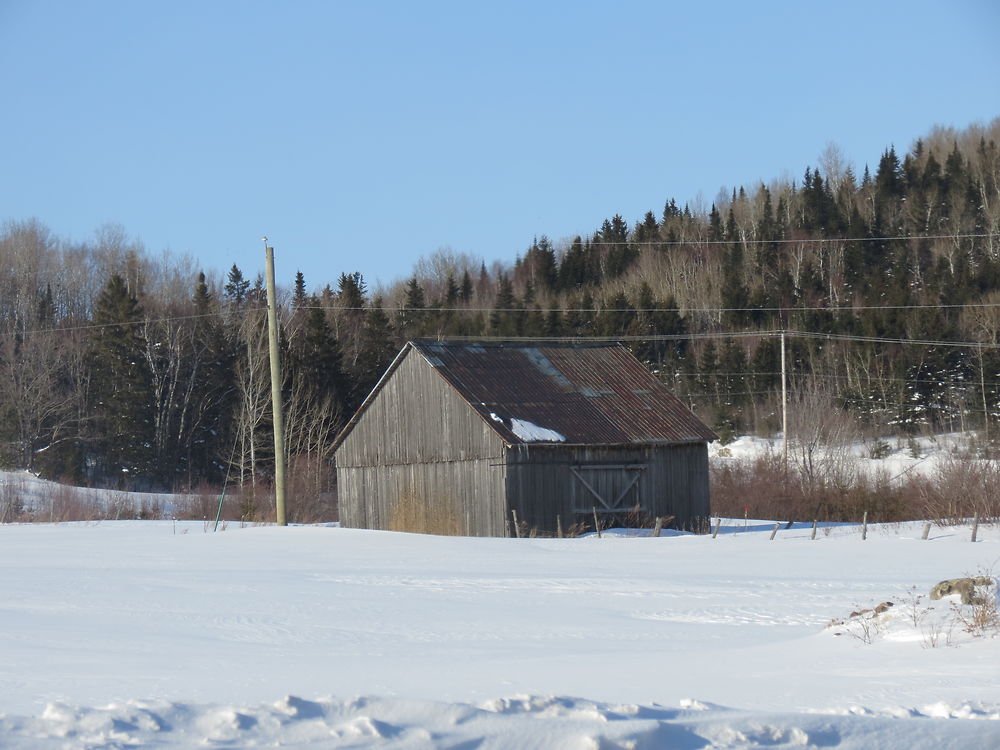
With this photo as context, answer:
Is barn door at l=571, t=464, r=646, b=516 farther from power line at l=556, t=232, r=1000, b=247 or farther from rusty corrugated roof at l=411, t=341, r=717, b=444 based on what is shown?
power line at l=556, t=232, r=1000, b=247

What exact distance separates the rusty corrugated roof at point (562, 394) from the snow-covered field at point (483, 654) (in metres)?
10.7

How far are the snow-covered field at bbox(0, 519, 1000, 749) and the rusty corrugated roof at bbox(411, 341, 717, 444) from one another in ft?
35.1

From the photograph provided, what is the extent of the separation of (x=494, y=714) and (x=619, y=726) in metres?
0.75

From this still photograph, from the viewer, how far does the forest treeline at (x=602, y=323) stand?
6128cm

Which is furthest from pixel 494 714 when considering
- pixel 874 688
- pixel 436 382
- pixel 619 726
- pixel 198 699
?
pixel 436 382

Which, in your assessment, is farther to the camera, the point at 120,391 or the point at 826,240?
the point at 826,240

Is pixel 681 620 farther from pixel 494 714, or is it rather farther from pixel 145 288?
pixel 145 288

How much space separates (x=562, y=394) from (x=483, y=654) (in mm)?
23277

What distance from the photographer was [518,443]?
2994 centimetres

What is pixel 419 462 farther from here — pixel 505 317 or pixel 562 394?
pixel 505 317

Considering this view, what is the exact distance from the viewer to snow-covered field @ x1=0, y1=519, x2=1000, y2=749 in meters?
6.69

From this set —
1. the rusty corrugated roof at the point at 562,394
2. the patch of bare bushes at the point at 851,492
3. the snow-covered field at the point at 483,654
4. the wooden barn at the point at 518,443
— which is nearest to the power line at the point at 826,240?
the patch of bare bushes at the point at 851,492

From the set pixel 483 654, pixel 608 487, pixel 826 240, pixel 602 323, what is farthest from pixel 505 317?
pixel 483 654

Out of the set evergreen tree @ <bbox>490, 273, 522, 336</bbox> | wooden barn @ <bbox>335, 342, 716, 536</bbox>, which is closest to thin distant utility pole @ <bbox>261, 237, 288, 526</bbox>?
wooden barn @ <bbox>335, 342, 716, 536</bbox>
